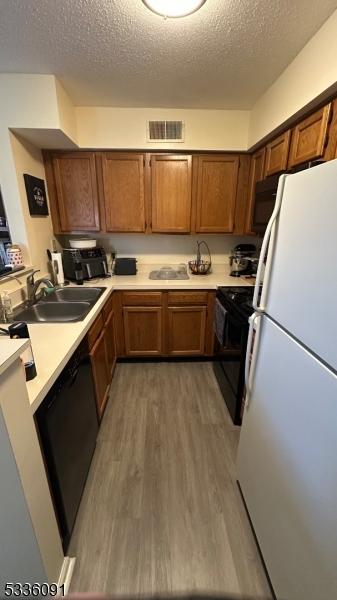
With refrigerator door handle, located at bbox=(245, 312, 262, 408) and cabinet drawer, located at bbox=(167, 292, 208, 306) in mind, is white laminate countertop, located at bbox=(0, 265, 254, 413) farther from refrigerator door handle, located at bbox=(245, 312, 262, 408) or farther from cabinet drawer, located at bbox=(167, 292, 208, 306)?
refrigerator door handle, located at bbox=(245, 312, 262, 408)

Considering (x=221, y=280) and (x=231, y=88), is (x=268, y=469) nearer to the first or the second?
(x=221, y=280)

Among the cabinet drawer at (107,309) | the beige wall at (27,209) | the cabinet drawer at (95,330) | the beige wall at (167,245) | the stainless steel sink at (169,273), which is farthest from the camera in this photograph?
the beige wall at (167,245)

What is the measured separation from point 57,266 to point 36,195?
0.63 m

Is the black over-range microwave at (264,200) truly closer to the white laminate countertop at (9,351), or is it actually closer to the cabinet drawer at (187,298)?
the cabinet drawer at (187,298)

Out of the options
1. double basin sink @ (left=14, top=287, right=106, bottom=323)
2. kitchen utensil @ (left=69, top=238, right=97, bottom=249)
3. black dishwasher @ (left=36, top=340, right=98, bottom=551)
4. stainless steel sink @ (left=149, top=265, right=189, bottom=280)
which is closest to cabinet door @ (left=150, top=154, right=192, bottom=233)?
stainless steel sink @ (left=149, top=265, right=189, bottom=280)

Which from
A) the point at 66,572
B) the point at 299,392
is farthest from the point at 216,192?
the point at 66,572

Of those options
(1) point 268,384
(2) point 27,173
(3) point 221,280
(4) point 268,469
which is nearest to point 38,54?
(2) point 27,173

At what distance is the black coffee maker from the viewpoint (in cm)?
267

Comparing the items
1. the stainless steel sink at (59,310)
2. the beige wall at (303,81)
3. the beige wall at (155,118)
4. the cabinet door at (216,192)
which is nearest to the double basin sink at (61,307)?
the stainless steel sink at (59,310)

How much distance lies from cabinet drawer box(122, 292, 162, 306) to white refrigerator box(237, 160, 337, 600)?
135 centimetres

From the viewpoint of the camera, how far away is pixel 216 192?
2.50m

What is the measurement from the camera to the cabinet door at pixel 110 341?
2125 millimetres

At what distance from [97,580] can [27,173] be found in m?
2.62

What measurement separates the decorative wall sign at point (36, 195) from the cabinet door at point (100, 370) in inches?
49.1
